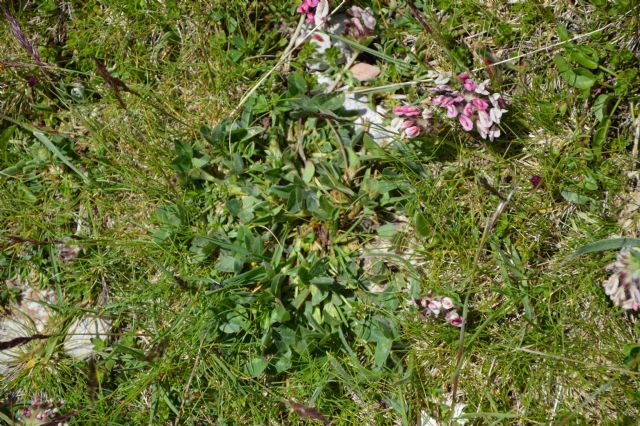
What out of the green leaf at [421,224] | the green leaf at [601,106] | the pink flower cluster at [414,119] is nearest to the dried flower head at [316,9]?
the pink flower cluster at [414,119]

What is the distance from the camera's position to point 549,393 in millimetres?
2668

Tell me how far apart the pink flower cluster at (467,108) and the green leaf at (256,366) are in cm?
122

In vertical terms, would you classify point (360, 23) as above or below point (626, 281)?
above

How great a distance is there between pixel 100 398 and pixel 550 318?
2082 mm

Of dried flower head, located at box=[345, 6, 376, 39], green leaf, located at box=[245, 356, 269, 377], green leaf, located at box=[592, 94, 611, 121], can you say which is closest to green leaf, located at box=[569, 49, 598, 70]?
green leaf, located at box=[592, 94, 611, 121]

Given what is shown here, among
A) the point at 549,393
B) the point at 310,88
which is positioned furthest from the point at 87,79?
the point at 549,393

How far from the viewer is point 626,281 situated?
8.13 feet

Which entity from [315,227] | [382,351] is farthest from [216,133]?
[382,351]

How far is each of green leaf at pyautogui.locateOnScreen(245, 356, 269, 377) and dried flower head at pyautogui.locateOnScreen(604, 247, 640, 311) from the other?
1500 mm

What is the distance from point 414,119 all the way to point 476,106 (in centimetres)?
28

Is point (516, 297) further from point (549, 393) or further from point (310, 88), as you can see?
point (310, 88)

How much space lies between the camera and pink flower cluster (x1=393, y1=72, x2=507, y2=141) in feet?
8.84

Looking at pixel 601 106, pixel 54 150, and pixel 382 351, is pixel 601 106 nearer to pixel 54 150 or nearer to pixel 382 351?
pixel 382 351

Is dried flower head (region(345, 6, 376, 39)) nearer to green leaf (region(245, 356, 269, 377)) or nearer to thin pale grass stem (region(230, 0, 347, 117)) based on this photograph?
thin pale grass stem (region(230, 0, 347, 117))
